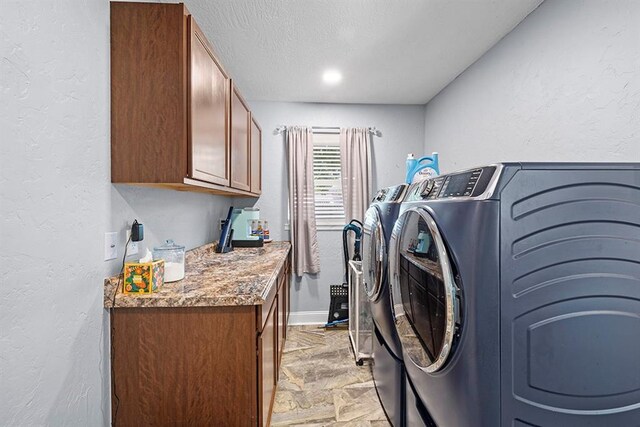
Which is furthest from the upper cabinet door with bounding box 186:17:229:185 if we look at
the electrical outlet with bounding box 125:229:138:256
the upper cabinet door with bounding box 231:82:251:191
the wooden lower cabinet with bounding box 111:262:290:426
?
the wooden lower cabinet with bounding box 111:262:290:426

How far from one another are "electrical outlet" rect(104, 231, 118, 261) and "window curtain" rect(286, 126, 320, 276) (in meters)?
1.96

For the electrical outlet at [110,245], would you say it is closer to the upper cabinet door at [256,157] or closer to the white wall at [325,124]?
the upper cabinet door at [256,157]

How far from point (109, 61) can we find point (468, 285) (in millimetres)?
1594

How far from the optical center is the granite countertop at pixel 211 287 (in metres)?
1.19

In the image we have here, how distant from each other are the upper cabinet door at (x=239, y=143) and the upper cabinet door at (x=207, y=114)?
0.15 m

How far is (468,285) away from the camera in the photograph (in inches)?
31.0

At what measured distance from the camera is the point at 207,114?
1.47 m

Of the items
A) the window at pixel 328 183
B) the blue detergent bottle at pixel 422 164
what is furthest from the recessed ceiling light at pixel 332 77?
the blue detergent bottle at pixel 422 164

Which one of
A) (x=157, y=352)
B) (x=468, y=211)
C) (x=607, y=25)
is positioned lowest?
(x=157, y=352)

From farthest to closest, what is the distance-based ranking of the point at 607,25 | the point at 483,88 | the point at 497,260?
the point at 483,88 < the point at 607,25 < the point at 497,260

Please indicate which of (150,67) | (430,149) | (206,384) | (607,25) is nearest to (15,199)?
(150,67)

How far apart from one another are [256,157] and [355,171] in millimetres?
1067

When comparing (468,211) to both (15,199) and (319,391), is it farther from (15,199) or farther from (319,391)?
(319,391)

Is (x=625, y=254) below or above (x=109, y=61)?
below
